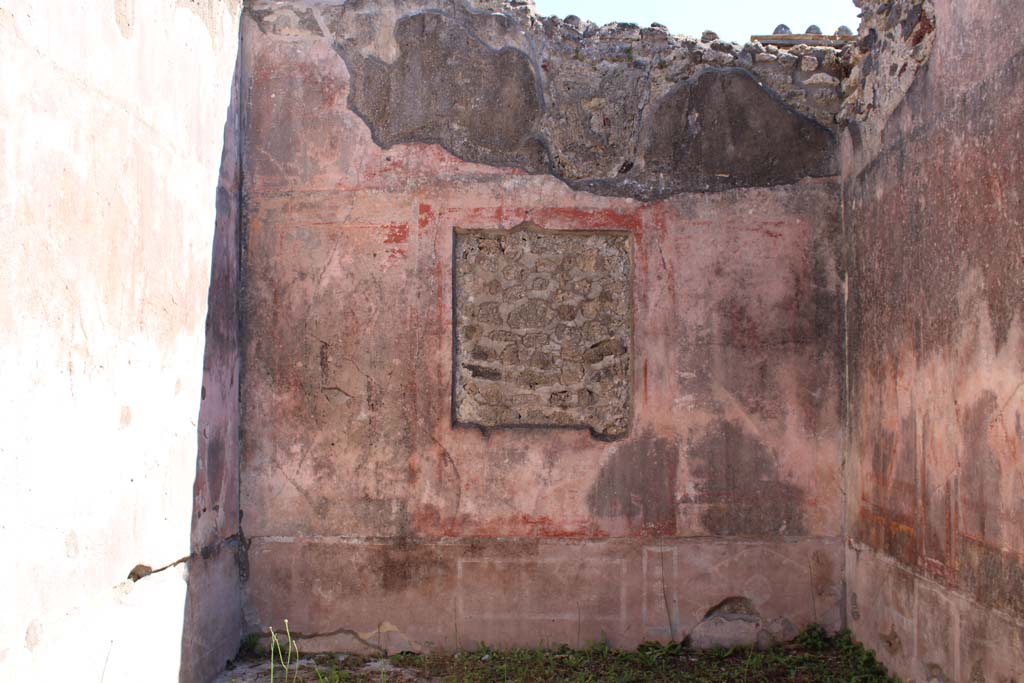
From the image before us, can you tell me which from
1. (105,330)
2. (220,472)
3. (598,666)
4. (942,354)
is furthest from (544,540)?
(105,330)

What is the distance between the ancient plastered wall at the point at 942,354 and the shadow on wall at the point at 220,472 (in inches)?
111

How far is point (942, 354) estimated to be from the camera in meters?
3.12

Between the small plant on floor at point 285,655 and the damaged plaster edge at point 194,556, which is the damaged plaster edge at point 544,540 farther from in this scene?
the small plant on floor at point 285,655

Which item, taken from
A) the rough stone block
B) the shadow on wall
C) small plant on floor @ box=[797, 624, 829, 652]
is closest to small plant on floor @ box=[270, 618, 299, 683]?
the shadow on wall

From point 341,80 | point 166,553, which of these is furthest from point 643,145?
point 166,553

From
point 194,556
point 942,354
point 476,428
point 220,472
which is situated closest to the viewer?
point 942,354

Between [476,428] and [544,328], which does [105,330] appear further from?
[544,328]

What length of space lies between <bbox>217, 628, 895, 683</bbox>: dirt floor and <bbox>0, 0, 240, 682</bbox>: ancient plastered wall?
382 millimetres

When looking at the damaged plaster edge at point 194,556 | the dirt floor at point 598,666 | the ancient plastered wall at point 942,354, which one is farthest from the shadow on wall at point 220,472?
the ancient plastered wall at point 942,354

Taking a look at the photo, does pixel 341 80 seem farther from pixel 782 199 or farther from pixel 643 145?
pixel 782 199

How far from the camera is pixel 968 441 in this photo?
2.93 meters

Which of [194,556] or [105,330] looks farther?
[194,556]

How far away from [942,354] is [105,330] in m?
2.88

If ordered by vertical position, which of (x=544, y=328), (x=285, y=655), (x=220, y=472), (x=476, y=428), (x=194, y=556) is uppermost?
(x=544, y=328)
